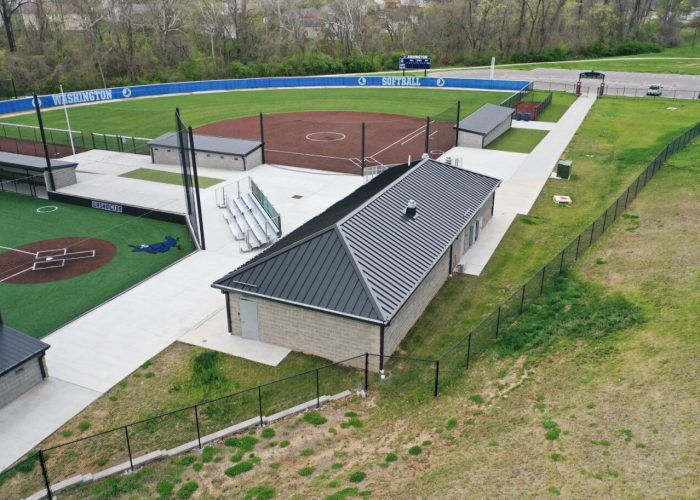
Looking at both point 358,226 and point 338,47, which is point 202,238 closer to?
point 358,226

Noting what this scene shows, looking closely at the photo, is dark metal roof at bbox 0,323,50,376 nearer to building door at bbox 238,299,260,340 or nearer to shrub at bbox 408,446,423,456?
building door at bbox 238,299,260,340

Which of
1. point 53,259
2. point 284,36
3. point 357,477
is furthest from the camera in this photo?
point 284,36

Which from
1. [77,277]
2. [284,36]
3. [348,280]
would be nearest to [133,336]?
[77,277]

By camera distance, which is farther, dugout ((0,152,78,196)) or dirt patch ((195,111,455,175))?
dirt patch ((195,111,455,175))

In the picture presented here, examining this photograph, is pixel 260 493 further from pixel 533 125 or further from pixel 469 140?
pixel 533 125

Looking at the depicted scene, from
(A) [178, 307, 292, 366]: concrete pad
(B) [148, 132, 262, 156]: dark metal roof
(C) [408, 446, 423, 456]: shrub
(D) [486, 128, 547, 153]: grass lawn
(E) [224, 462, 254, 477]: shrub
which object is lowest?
(A) [178, 307, 292, 366]: concrete pad

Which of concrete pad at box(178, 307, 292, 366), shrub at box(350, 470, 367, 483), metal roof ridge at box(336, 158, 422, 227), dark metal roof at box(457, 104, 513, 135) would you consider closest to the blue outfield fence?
dark metal roof at box(457, 104, 513, 135)

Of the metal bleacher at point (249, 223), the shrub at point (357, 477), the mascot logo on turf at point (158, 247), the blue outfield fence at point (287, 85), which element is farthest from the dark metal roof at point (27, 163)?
the blue outfield fence at point (287, 85)
